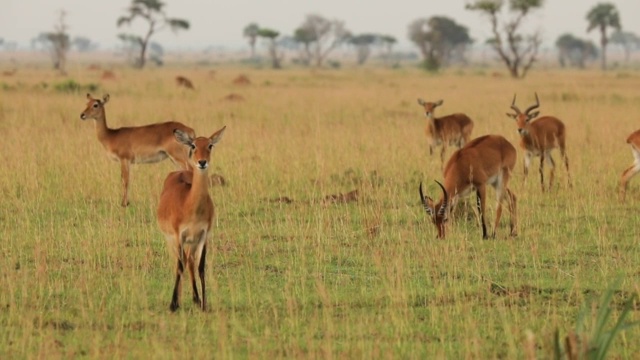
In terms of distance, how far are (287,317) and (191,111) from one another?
563 inches

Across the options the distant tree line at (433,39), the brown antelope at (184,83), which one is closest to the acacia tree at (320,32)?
the distant tree line at (433,39)

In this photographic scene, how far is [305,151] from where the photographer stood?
13.8m

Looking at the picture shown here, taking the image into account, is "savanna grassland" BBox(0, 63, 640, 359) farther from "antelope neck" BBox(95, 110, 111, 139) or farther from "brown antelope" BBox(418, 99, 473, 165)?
"antelope neck" BBox(95, 110, 111, 139)

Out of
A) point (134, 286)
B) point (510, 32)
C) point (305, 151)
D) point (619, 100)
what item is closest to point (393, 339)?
point (134, 286)

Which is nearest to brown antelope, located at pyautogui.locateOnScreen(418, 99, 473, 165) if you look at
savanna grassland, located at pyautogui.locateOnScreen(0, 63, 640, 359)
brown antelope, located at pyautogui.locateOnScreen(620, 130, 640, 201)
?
savanna grassland, located at pyautogui.locateOnScreen(0, 63, 640, 359)

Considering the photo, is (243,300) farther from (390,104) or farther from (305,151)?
(390,104)

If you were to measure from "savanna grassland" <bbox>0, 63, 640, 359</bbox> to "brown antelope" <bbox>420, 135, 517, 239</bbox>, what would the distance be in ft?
0.74

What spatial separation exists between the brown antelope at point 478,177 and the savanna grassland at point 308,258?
23 cm

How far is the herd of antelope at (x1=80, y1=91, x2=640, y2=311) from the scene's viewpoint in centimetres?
617

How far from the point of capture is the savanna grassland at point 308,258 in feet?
18.7

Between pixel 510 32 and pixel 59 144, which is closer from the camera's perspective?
pixel 59 144

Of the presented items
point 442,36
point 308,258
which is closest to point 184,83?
point 308,258

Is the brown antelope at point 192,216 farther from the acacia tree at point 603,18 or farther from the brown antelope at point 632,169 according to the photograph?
the acacia tree at point 603,18

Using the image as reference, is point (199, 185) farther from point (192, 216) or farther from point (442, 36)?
point (442, 36)
